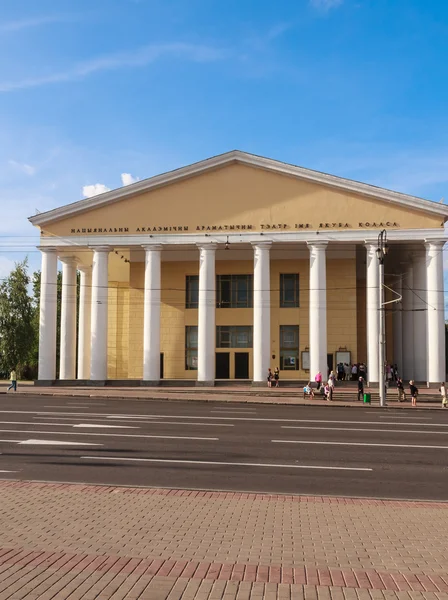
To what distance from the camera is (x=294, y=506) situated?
9.64 meters

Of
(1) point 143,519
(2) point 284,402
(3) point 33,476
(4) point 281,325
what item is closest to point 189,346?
(4) point 281,325

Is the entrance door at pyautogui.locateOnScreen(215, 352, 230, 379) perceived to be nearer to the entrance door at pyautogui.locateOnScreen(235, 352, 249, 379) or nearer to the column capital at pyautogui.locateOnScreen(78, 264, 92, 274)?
the entrance door at pyautogui.locateOnScreen(235, 352, 249, 379)

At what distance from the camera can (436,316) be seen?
127ft

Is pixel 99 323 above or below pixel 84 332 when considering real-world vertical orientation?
above

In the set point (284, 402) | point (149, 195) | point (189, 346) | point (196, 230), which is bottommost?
point (284, 402)

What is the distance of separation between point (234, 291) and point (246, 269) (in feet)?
6.48

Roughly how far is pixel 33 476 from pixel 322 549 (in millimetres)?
7028

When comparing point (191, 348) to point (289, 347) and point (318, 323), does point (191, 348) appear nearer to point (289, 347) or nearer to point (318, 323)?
point (289, 347)

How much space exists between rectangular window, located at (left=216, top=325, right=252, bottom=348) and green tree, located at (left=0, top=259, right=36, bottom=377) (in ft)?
78.3

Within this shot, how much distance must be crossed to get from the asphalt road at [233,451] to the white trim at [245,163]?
60.1ft

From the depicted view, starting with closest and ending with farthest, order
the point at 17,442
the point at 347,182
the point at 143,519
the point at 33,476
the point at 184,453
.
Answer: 1. the point at 143,519
2. the point at 33,476
3. the point at 184,453
4. the point at 17,442
5. the point at 347,182

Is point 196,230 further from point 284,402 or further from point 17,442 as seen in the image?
point 17,442

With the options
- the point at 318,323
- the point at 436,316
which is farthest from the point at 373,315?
the point at 436,316

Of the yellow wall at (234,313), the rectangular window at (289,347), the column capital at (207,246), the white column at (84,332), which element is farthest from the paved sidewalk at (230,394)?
the column capital at (207,246)
